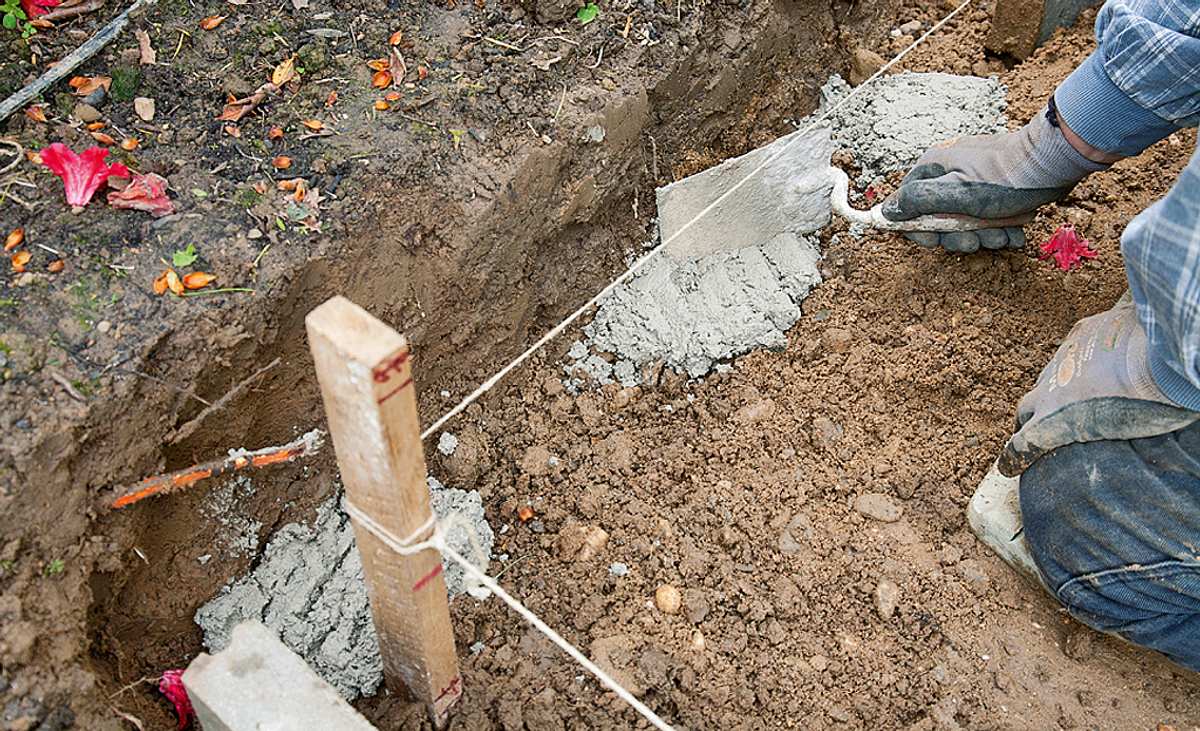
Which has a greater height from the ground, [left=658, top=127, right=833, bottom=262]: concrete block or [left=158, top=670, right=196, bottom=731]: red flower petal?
[left=658, top=127, right=833, bottom=262]: concrete block

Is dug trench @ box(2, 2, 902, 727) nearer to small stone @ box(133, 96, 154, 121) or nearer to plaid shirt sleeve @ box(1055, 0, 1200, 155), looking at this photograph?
small stone @ box(133, 96, 154, 121)

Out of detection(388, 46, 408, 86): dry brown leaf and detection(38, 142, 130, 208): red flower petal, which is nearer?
detection(38, 142, 130, 208): red flower petal

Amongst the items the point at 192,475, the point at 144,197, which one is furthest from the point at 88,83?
the point at 192,475

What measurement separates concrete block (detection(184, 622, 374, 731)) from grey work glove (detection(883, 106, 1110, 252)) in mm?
1801

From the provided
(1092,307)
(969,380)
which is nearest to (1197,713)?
(969,380)

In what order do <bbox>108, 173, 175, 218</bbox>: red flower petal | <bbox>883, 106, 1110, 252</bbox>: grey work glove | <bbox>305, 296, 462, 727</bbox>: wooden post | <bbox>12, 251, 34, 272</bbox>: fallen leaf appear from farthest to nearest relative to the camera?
<bbox>883, 106, 1110, 252</bbox>: grey work glove → <bbox>108, 173, 175, 218</bbox>: red flower petal → <bbox>12, 251, 34, 272</bbox>: fallen leaf → <bbox>305, 296, 462, 727</bbox>: wooden post

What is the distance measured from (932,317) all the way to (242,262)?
1.66 m

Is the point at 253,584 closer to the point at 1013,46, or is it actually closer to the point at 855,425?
the point at 855,425

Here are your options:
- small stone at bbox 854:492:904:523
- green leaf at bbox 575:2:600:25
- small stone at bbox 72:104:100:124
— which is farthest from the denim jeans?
small stone at bbox 72:104:100:124

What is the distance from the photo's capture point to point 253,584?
6.18 ft

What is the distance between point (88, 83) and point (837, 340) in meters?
1.79

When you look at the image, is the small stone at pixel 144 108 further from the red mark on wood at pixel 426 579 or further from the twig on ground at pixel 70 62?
the red mark on wood at pixel 426 579

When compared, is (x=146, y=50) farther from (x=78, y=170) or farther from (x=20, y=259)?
(x=20, y=259)

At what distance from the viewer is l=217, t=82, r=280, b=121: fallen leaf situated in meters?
1.99
